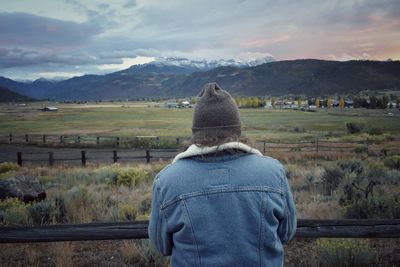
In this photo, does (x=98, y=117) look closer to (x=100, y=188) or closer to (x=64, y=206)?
(x=100, y=188)

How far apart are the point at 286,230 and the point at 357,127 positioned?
135ft

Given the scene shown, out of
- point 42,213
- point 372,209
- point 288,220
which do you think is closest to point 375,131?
point 372,209

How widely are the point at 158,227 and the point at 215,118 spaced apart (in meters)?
0.62

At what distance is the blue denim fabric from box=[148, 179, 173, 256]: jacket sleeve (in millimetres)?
11

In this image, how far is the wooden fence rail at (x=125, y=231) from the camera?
346 cm

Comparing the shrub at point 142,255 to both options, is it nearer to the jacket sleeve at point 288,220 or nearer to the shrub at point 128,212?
the shrub at point 128,212

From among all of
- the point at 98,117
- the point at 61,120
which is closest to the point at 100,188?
the point at 61,120

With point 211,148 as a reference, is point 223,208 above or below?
below

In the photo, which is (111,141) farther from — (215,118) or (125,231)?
(215,118)

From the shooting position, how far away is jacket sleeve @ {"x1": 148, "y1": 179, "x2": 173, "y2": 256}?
71.4 inches

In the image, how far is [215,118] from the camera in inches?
70.0

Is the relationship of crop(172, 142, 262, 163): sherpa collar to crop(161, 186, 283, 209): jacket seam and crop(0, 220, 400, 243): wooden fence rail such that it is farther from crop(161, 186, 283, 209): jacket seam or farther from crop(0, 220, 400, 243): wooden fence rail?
crop(0, 220, 400, 243): wooden fence rail

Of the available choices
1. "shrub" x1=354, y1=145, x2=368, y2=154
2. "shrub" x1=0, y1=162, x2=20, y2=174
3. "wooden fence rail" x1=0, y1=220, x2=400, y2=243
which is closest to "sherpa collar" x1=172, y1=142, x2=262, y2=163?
"wooden fence rail" x1=0, y1=220, x2=400, y2=243

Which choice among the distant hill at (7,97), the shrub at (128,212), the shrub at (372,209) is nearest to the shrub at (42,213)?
the shrub at (128,212)
